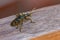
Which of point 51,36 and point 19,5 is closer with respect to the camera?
point 51,36

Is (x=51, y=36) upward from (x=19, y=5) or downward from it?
downward

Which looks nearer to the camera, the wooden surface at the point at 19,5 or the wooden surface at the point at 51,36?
the wooden surface at the point at 51,36

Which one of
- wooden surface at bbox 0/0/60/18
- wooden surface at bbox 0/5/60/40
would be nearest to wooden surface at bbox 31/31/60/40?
wooden surface at bbox 0/5/60/40

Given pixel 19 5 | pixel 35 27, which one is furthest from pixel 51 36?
pixel 19 5

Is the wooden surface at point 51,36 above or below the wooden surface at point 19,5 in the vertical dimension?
below

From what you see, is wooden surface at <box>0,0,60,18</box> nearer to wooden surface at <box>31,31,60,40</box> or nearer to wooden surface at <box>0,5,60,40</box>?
wooden surface at <box>0,5,60,40</box>

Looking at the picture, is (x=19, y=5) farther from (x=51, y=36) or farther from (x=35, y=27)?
(x=51, y=36)

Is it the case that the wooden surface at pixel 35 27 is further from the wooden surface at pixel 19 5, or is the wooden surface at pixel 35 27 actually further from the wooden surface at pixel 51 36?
the wooden surface at pixel 19 5

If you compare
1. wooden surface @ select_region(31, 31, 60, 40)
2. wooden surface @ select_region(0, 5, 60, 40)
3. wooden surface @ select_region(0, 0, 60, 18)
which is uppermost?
wooden surface @ select_region(0, 0, 60, 18)

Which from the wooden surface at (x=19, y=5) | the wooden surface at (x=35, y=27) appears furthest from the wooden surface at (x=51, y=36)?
the wooden surface at (x=19, y=5)

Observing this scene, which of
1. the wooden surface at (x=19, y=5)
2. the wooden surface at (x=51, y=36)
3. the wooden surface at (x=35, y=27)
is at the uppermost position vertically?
the wooden surface at (x=19, y=5)

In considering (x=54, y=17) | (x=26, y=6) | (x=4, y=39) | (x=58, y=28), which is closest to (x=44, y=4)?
(x=26, y=6)
